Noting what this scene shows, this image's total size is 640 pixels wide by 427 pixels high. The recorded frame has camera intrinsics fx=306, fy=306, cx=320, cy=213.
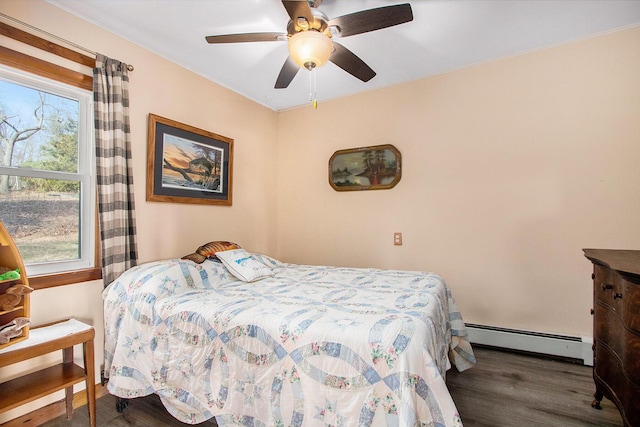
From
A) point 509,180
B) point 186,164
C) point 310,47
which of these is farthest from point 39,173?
point 509,180

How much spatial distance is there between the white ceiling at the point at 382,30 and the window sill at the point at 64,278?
157 centimetres

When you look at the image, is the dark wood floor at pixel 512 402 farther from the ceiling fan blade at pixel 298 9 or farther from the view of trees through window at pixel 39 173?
the ceiling fan blade at pixel 298 9

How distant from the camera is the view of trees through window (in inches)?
71.4

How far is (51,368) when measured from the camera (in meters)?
1.79

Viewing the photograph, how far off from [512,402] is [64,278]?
2912mm

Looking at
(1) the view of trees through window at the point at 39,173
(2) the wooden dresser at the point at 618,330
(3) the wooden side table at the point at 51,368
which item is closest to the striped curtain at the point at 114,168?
(1) the view of trees through window at the point at 39,173

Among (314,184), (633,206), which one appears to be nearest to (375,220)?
(314,184)

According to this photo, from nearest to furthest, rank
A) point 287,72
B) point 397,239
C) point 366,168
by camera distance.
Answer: point 287,72, point 397,239, point 366,168

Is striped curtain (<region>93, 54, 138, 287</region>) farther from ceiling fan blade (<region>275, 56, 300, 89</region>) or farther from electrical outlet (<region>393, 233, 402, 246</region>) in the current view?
electrical outlet (<region>393, 233, 402, 246</region>)

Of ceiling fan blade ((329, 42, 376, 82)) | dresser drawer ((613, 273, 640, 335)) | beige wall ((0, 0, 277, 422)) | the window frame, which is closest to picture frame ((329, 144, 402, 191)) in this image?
beige wall ((0, 0, 277, 422))

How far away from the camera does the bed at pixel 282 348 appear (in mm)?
1154

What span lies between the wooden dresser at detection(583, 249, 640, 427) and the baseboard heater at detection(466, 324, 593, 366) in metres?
0.66

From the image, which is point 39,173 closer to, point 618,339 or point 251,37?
point 251,37

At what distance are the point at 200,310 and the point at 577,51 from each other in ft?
11.0
